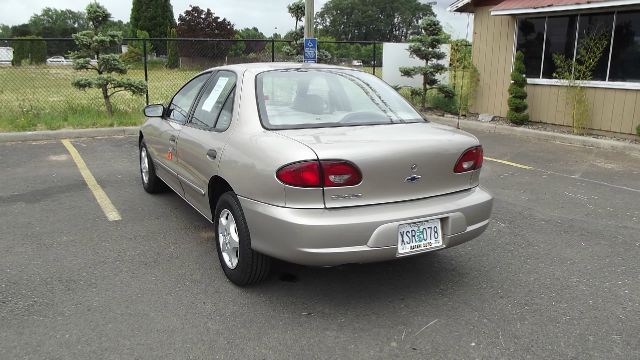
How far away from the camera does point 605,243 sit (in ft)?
14.6

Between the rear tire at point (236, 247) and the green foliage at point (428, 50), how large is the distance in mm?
10485

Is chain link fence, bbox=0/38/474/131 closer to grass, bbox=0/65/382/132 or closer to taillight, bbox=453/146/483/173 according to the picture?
grass, bbox=0/65/382/132

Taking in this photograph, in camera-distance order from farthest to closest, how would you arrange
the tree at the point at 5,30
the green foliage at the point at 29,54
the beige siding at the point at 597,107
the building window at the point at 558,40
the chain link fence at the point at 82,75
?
the tree at the point at 5,30 → the green foliage at the point at 29,54 → the chain link fence at the point at 82,75 → the building window at the point at 558,40 → the beige siding at the point at 597,107

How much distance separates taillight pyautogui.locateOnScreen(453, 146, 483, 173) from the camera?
3372mm

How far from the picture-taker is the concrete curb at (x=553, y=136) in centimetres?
908

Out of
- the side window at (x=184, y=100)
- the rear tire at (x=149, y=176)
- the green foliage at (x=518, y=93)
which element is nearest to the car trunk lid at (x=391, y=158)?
the side window at (x=184, y=100)

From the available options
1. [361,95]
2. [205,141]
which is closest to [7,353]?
[205,141]

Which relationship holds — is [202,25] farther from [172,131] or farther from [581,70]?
[172,131]

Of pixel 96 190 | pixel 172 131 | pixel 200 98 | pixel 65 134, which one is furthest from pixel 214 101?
pixel 65 134

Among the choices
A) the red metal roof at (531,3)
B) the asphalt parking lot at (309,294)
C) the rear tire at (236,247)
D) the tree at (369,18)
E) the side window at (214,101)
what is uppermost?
the tree at (369,18)

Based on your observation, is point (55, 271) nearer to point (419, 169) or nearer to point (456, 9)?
point (419, 169)

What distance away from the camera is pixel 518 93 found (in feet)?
36.0

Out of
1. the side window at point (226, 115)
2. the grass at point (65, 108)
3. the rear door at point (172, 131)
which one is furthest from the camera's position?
the grass at point (65, 108)

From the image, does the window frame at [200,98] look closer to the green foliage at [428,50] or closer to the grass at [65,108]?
the grass at [65,108]
